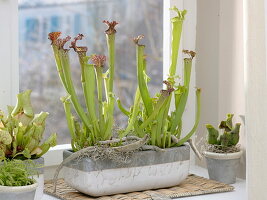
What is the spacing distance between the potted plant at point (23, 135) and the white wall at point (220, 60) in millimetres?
660

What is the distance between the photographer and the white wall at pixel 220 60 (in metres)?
1.91

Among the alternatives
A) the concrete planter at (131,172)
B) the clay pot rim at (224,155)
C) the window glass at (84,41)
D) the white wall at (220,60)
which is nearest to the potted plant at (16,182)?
the concrete planter at (131,172)

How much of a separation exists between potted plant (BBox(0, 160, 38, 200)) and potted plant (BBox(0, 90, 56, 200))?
0.04 metres

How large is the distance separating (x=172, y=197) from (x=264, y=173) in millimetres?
263

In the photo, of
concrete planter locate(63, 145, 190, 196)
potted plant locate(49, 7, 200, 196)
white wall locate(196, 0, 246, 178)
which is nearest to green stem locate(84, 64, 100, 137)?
potted plant locate(49, 7, 200, 196)

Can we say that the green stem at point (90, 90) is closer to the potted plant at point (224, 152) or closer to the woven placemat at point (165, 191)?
the woven placemat at point (165, 191)

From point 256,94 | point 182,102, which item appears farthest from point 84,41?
point 256,94

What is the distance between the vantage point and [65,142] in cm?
189

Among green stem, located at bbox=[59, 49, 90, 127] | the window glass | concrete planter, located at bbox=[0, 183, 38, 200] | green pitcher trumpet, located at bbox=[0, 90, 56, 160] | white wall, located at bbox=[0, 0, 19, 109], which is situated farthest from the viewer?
the window glass

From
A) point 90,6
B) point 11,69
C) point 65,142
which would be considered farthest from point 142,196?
point 90,6

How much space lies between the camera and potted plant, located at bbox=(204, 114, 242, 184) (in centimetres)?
178

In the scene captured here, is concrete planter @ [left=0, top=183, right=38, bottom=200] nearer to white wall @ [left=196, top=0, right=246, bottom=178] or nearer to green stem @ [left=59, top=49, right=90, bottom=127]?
green stem @ [left=59, top=49, right=90, bottom=127]

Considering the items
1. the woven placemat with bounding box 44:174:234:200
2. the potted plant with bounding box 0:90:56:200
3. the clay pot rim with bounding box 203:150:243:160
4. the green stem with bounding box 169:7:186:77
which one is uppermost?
the green stem with bounding box 169:7:186:77

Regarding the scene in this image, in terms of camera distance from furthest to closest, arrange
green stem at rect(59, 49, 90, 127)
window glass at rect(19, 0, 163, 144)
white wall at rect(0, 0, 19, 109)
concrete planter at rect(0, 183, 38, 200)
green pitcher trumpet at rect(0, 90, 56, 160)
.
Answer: window glass at rect(19, 0, 163, 144), white wall at rect(0, 0, 19, 109), green stem at rect(59, 49, 90, 127), green pitcher trumpet at rect(0, 90, 56, 160), concrete planter at rect(0, 183, 38, 200)
